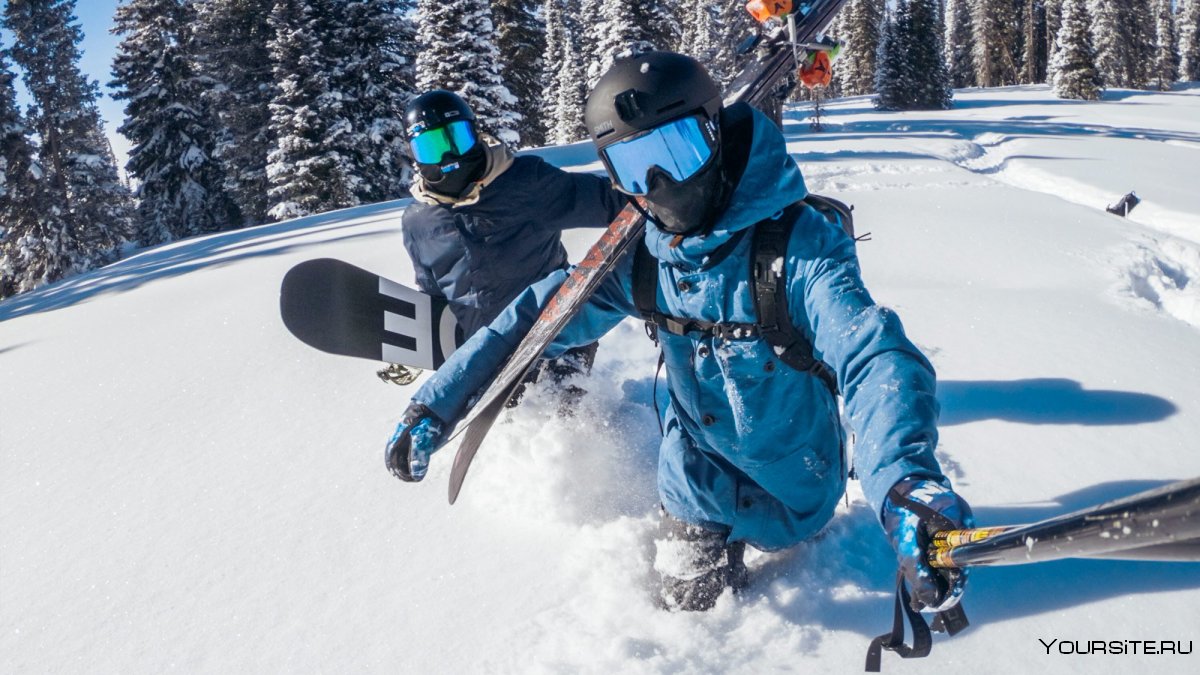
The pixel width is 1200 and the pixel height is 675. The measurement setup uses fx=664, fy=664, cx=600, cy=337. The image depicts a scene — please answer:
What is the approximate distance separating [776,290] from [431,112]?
234 centimetres

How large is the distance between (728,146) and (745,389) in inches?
27.9

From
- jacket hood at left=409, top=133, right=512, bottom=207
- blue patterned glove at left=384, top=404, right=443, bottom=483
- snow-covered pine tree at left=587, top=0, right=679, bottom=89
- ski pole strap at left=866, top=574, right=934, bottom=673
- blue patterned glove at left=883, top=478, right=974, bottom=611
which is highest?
snow-covered pine tree at left=587, top=0, right=679, bottom=89

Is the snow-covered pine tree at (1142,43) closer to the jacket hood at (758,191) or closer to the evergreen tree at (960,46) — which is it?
the evergreen tree at (960,46)

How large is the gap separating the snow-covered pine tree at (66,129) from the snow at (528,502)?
71.1ft

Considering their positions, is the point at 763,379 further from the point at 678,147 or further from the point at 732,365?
the point at 678,147

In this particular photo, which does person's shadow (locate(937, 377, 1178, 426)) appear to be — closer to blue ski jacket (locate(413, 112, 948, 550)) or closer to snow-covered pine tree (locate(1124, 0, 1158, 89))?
blue ski jacket (locate(413, 112, 948, 550))

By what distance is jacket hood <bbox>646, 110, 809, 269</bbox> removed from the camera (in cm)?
176

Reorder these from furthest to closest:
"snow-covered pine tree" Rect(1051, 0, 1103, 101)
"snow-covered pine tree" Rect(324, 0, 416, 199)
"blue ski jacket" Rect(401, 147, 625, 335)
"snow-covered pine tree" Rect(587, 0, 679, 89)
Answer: "snow-covered pine tree" Rect(1051, 0, 1103, 101), "snow-covered pine tree" Rect(324, 0, 416, 199), "snow-covered pine tree" Rect(587, 0, 679, 89), "blue ski jacket" Rect(401, 147, 625, 335)

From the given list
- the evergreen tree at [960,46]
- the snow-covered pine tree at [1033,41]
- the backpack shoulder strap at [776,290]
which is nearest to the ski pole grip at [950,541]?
the backpack shoulder strap at [776,290]

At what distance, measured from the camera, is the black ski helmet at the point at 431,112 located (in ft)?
11.1

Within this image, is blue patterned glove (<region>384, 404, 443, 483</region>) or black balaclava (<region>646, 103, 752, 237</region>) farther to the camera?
blue patterned glove (<region>384, 404, 443, 483</region>)

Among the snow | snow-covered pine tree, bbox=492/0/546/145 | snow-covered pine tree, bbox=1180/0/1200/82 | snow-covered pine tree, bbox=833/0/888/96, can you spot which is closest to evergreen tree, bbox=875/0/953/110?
snow-covered pine tree, bbox=833/0/888/96

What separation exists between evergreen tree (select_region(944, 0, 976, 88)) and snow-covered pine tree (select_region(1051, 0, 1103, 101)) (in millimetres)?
25222

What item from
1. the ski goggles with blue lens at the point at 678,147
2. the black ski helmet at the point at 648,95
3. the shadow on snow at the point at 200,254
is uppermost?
the black ski helmet at the point at 648,95
